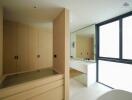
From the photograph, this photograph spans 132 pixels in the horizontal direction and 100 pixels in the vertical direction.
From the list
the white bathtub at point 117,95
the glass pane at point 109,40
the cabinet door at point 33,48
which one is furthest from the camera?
the cabinet door at point 33,48

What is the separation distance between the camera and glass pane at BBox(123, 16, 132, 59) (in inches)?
96.0

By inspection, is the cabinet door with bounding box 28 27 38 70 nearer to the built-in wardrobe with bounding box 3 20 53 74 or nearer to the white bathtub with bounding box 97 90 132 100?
the built-in wardrobe with bounding box 3 20 53 74

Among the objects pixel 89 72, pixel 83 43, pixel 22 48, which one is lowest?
pixel 89 72

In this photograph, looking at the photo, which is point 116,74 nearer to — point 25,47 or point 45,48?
point 45,48

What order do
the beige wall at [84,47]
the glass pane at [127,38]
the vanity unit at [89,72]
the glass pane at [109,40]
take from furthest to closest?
the beige wall at [84,47], the vanity unit at [89,72], the glass pane at [109,40], the glass pane at [127,38]

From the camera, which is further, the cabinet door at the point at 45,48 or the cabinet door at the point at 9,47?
the cabinet door at the point at 45,48

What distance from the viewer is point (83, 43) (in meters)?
4.10

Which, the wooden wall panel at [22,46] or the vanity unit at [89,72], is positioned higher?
the wooden wall panel at [22,46]

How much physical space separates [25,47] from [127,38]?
140 inches

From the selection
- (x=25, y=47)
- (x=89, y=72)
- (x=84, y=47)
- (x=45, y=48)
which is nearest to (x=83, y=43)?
(x=84, y=47)

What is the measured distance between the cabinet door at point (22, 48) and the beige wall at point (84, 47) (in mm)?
2428

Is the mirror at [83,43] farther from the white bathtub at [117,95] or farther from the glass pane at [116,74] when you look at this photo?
the white bathtub at [117,95]

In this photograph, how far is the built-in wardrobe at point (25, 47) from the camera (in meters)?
2.94

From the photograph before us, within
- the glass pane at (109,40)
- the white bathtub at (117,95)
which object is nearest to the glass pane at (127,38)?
the glass pane at (109,40)
